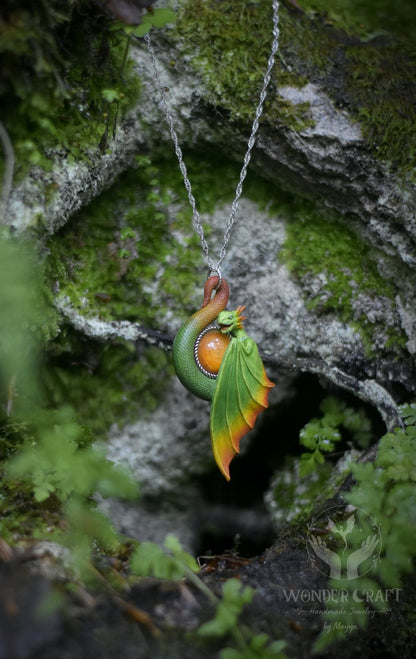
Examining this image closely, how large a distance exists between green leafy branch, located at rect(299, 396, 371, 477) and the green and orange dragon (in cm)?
61

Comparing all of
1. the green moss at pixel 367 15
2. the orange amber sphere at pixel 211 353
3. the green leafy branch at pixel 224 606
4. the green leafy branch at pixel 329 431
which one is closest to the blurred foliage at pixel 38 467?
the green leafy branch at pixel 224 606

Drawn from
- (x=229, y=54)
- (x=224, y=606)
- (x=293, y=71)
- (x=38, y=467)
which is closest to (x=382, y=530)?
(x=224, y=606)

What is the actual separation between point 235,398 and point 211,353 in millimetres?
235

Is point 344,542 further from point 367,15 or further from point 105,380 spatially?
point 367,15

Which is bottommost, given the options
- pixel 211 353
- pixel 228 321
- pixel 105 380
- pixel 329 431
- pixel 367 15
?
pixel 105 380

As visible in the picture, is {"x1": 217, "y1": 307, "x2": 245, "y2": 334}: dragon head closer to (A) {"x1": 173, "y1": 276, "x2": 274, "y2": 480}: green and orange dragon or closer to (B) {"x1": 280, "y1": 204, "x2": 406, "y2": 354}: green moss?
(A) {"x1": 173, "y1": 276, "x2": 274, "y2": 480}: green and orange dragon

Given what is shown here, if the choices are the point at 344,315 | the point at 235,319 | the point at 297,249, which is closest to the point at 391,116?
the point at 297,249

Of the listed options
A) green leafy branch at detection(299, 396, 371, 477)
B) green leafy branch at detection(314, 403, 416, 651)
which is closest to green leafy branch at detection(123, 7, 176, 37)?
green leafy branch at detection(314, 403, 416, 651)

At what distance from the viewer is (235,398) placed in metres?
2.24

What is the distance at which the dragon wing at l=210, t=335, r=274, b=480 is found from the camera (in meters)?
2.19

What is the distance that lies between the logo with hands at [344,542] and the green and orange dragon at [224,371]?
20.8 inches

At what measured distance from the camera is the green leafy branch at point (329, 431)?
8.95 feet

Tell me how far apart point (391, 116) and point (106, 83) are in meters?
1.44

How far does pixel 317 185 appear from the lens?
8.73 feet
